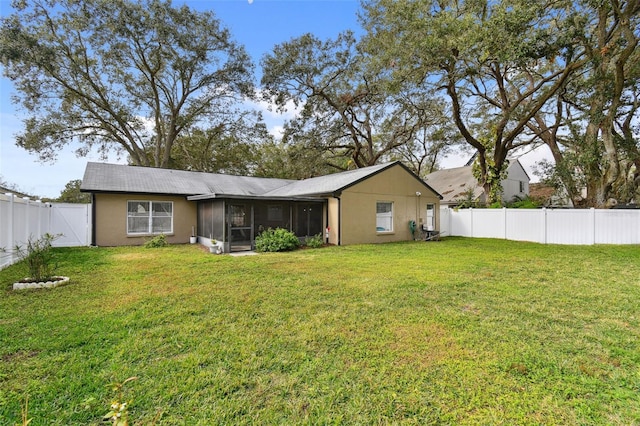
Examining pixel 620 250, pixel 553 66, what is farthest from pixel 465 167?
pixel 620 250

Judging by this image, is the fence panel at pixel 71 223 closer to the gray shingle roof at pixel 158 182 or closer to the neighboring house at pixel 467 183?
the gray shingle roof at pixel 158 182

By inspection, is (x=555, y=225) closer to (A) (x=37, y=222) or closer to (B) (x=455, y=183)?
(B) (x=455, y=183)

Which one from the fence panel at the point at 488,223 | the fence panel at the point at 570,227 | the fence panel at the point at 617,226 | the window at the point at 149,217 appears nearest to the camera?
the fence panel at the point at 617,226

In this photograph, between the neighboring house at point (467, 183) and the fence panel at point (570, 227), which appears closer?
the fence panel at point (570, 227)

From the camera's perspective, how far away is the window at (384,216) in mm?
13109

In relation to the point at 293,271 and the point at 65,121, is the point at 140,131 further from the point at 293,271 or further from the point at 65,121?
the point at 293,271

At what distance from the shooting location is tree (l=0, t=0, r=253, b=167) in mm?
16141

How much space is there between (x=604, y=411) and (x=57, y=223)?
50.3 ft

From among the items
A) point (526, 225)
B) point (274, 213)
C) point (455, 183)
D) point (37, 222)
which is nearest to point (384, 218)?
point (274, 213)

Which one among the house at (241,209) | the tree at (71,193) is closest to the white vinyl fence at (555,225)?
the house at (241,209)

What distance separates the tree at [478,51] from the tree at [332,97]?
2.89 metres

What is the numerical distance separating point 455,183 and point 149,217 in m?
21.5

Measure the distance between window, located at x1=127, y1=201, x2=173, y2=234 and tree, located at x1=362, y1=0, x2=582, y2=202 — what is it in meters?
11.4

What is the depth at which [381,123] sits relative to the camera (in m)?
21.4
